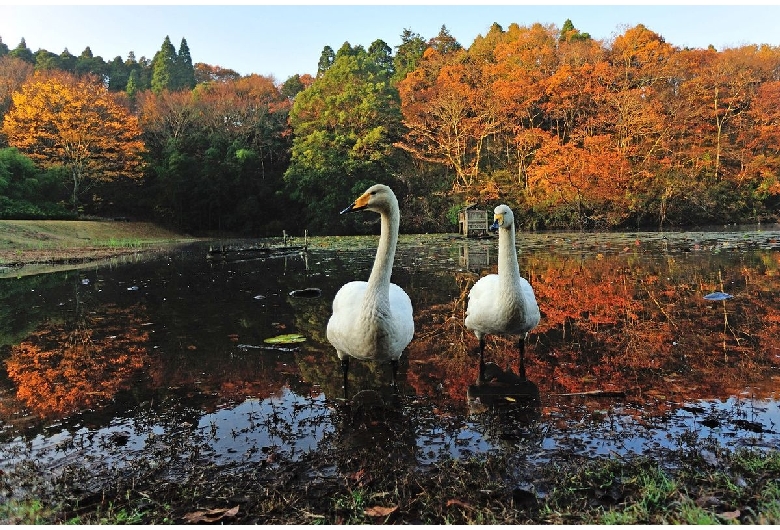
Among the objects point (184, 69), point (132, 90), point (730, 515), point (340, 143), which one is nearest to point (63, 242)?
point (340, 143)

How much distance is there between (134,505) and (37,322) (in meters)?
6.48

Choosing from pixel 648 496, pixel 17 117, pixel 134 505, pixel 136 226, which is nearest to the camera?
pixel 648 496

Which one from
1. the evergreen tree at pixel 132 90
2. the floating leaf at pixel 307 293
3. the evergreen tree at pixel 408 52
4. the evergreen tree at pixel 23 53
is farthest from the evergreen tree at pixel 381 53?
the floating leaf at pixel 307 293

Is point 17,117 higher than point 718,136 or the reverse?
higher

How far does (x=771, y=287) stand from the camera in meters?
8.45

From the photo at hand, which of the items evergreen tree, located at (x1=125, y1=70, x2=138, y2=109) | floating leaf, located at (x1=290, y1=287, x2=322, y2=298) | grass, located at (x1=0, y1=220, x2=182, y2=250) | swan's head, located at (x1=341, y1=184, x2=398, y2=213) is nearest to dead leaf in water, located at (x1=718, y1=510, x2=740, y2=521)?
swan's head, located at (x1=341, y1=184, x2=398, y2=213)

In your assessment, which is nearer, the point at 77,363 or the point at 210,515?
the point at 210,515

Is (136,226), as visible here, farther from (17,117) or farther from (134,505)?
(134,505)

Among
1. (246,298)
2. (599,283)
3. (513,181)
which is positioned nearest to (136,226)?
(513,181)

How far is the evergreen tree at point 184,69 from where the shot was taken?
53.4 m

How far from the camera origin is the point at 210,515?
7.98ft

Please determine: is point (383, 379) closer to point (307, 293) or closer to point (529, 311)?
point (529, 311)

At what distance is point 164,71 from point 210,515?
5926 cm

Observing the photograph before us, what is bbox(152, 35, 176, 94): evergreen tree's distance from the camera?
51.6 metres
